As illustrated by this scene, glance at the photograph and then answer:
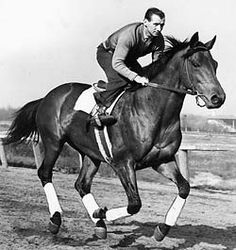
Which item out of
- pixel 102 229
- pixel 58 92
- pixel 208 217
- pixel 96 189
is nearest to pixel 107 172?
pixel 96 189

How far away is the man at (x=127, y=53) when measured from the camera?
611 cm

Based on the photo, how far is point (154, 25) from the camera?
605 cm

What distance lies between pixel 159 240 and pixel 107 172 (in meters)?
8.07

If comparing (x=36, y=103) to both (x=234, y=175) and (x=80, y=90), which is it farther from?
(x=234, y=175)

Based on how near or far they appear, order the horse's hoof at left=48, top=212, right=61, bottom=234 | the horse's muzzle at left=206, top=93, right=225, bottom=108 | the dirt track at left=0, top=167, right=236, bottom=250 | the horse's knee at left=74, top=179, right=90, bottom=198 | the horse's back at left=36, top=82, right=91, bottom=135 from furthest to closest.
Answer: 1. the horse's back at left=36, top=82, right=91, bottom=135
2. the horse's knee at left=74, top=179, right=90, bottom=198
3. the horse's hoof at left=48, top=212, right=61, bottom=234
4. the dirt track at left=0, top=167, right=236, bottom=250
5. the horse's muzzle at left=206, top=93, right=225, bottom=108

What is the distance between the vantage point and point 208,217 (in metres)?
8.62

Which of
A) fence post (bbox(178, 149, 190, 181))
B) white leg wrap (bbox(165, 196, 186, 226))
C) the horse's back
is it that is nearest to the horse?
white leg wrap (bbox(165, 196, 186, 226))

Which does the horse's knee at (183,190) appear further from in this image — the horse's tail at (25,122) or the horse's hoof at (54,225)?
the horse's tail at (25,122)

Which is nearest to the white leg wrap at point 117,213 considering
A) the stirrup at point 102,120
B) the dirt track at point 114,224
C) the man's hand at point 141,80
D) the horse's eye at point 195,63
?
the dirt track at point 114,224

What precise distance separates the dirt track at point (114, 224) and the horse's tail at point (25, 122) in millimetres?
1032

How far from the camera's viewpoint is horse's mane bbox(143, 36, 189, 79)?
620 centimetres

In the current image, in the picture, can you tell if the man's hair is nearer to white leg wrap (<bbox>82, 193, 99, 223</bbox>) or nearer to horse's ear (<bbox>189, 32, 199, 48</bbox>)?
horse's ear (<bbox>189, 32, 199, 48</bbox>)

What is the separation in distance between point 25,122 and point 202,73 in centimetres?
366

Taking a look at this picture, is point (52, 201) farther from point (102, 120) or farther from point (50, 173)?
point (102, 120)
